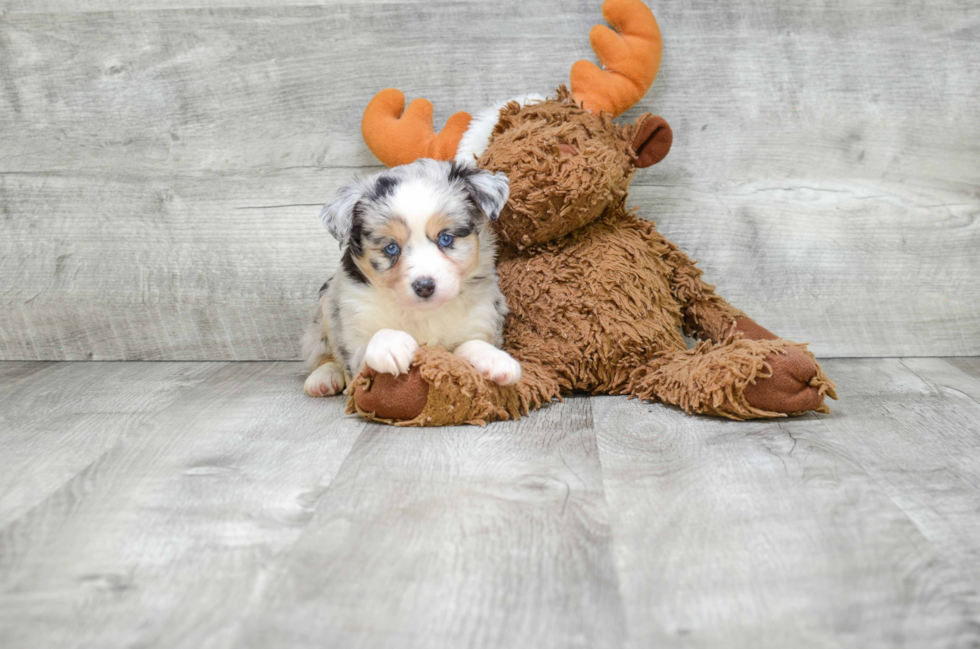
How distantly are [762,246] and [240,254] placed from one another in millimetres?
1766

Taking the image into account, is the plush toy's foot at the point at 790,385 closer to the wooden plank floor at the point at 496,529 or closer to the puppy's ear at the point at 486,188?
the wooden plank floor at the point at 496,529

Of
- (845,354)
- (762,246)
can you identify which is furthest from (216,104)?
(845,354)

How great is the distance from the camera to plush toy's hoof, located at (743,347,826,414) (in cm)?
193

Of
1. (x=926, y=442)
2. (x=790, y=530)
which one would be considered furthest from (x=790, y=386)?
(x=790, y=530)

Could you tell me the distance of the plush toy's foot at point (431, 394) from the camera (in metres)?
1.92

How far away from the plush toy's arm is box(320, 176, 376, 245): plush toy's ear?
0.95m

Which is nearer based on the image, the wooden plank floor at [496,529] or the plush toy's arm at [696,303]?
the wooden plank floor at [496,529]

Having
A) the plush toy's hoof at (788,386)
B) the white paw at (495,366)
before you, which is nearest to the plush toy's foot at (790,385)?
the plush toy's hoof at (788,386)

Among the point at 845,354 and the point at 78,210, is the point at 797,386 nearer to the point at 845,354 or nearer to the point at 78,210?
the point at 845,354

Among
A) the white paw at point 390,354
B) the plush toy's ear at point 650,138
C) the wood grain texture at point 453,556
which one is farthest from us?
the plush toy's ear at point 650,138

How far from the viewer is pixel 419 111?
2531mm

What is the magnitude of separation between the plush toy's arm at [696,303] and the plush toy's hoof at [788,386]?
417 millimetres

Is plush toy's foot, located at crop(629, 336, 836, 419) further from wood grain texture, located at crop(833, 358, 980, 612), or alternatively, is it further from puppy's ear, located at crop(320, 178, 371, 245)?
puppy's ear, located at crop(320, 178, 371, 245)

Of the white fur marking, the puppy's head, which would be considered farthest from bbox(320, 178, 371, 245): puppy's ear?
the white fur marking
